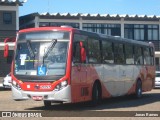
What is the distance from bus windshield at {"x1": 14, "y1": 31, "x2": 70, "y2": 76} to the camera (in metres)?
17.0

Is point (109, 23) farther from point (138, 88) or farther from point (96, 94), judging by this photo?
point (96, 94)

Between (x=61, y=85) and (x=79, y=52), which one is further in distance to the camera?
(x=79, y=52)

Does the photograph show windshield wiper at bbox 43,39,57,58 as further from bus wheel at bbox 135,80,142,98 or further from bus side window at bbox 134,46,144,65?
bus wheel at bbox 135,80,142,98

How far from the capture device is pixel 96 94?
62.8 ft

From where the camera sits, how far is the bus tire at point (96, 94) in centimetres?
1894

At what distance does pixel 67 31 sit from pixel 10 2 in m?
28.8

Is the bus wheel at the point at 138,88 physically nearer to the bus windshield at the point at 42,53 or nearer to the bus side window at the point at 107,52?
the bus side window at the point at 107,52

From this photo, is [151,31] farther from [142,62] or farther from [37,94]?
[37,94]

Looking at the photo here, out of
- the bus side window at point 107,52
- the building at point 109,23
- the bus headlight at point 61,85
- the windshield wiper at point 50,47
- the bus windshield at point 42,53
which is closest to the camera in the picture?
the bus headlight at point 61,85

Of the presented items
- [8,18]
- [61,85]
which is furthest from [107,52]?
[8,18]

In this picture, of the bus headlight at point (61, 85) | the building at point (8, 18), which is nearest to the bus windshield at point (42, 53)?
the bus headlight at point (61, 85)

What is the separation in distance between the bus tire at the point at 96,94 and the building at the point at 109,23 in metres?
28.0

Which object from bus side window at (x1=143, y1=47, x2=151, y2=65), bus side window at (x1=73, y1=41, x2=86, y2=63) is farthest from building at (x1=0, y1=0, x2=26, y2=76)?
bus side window at (x1=73, y1=41, x2=86, y2=63)

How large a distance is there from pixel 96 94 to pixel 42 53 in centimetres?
322
